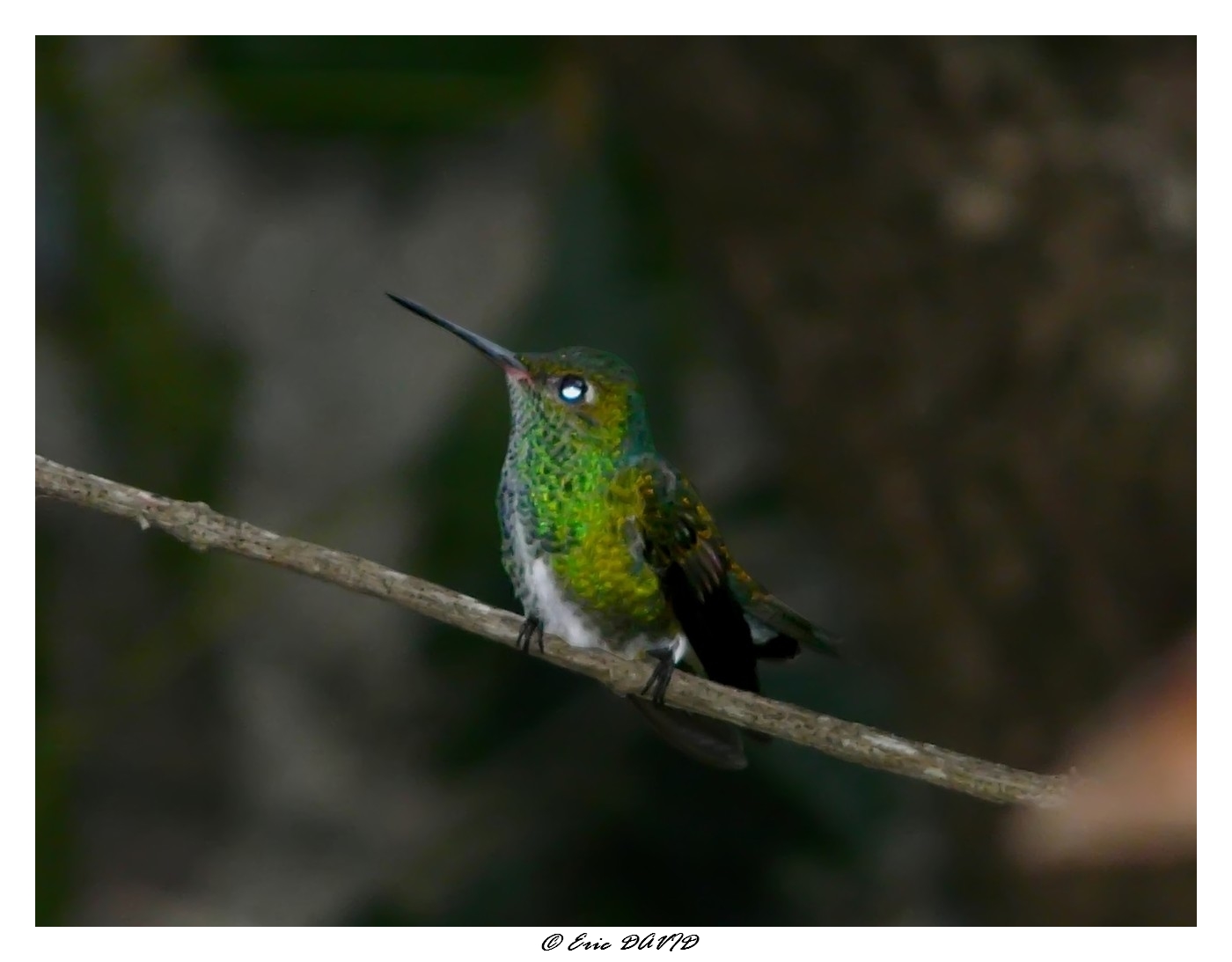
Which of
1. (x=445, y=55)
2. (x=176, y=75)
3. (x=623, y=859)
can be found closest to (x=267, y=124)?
(x=176, y=75)

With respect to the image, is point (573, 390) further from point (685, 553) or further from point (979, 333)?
point (979, 333)

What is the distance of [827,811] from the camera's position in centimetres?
232

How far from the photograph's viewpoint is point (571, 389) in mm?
1448

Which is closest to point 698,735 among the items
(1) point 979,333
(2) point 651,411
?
(2) point 651,411

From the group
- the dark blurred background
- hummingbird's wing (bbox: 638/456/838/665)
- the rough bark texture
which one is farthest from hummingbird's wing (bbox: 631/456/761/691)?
the rough bark texture

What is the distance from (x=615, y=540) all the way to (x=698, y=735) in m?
0.22

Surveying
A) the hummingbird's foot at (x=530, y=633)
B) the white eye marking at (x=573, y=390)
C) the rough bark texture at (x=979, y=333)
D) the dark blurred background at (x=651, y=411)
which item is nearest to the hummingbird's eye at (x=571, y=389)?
the white eye marking at (x=573, y=390)

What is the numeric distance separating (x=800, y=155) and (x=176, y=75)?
1.07 meters

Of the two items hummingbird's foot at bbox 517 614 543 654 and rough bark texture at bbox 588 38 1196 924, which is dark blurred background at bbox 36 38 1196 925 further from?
hummingbird's foot at bbox 517 614 543 654

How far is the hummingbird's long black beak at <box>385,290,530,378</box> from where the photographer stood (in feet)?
4.06

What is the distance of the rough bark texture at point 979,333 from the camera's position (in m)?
1.86

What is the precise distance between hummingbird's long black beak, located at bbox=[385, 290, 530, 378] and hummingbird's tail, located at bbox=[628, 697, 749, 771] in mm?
354

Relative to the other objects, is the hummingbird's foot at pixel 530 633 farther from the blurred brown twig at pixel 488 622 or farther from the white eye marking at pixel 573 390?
the white eye marking at pixel 573 390

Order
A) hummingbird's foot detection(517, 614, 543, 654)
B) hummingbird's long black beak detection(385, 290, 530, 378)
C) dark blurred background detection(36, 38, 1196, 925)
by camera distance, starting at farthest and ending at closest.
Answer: dark blurred background detection(36, 38, 1196, 925) < hummingbird's foot detection(517, 614, 543, 654) < hummingbird's long black beak detection(385, 290, 530, 378)
